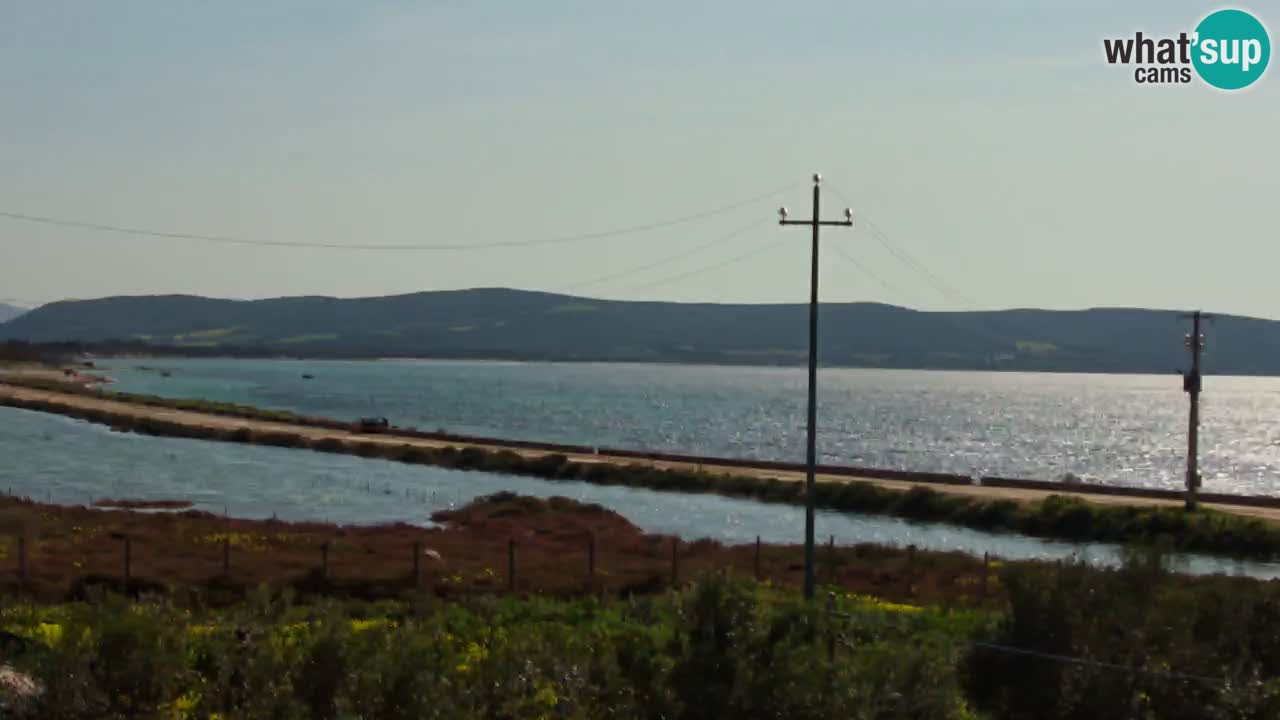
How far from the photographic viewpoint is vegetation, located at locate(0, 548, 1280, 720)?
19.3m

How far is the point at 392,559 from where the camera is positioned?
176 feet

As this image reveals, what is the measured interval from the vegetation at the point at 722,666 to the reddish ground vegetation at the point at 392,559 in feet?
55.3

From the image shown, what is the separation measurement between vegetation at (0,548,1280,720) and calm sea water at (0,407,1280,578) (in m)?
35.6

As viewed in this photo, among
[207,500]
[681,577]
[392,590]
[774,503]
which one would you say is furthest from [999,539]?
[207,500]

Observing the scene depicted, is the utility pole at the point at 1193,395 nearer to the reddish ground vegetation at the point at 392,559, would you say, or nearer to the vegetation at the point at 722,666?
the reddish ground vegetation at the point at 392,559

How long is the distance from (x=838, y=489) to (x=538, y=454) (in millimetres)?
37076

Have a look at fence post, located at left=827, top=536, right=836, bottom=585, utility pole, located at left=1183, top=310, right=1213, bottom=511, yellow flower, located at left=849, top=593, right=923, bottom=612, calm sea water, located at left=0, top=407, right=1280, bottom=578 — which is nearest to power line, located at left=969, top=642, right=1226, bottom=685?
yellow flower, located at left=849, top=593, right=923, bottom=612

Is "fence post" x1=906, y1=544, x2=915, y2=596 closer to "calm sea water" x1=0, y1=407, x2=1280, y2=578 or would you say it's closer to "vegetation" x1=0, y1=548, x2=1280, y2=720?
"calm sea water" x1=0, y1=407, x2=1280, y2=578

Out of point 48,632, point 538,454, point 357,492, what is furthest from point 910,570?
point 538,454

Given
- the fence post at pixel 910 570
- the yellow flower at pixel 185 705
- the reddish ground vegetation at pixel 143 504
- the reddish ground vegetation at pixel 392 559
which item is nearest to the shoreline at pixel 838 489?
the fence post at pixel 910 570

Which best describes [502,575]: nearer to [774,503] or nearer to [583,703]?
[583,703]

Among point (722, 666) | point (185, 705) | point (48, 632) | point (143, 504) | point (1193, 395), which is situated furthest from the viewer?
point (1193, 395)

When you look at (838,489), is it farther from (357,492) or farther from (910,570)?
(910,570)

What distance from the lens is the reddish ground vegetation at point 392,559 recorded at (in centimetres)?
4494
